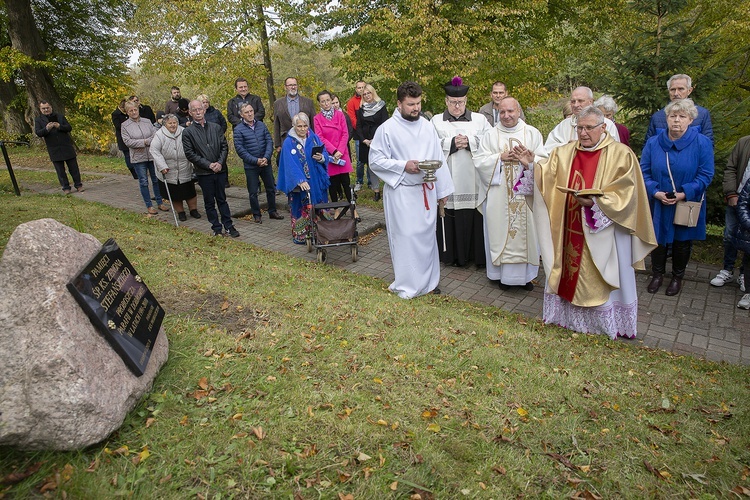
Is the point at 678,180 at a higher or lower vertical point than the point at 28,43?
lower

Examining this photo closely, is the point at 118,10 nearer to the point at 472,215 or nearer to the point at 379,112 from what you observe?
the point at 379,112

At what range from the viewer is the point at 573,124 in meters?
6.11

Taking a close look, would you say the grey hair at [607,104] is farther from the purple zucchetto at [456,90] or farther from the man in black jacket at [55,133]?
the man in black jacket at [55,133]

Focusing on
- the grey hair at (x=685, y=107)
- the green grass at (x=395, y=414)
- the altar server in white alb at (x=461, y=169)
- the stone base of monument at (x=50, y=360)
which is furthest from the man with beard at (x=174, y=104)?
the grey hair at (x=685, y=107)

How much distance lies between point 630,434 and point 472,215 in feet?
14.1

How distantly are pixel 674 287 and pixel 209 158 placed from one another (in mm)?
7092

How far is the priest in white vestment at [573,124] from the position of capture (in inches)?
238

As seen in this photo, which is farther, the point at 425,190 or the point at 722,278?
the point at 722,278

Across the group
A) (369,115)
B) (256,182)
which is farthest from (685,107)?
(256,182)

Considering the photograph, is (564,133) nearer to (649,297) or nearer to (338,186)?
(649,297)

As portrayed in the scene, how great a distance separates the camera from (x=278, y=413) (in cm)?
315

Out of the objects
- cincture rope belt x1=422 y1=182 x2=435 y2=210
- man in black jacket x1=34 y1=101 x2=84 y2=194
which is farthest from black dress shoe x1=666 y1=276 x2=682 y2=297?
man in black jacket x1=34 y1=101 x2=84 y2=194

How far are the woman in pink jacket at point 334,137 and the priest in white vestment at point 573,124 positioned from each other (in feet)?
12.5

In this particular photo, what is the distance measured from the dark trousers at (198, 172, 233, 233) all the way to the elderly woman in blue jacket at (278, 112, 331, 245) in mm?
1124
